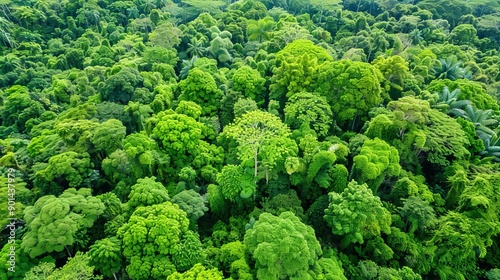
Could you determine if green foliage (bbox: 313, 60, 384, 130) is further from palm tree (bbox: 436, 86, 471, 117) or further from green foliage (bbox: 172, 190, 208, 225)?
green foliage (bbox: 172, 190, 208, 225)

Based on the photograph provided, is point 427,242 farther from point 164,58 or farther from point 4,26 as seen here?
point 4,26

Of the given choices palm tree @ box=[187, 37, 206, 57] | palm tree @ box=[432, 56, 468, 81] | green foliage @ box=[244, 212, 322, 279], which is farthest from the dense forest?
palm tree @ box=[187, 37, 206, 57]

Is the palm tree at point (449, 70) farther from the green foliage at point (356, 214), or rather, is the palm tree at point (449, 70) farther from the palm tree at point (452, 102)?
the green foliage at point (356, 214)

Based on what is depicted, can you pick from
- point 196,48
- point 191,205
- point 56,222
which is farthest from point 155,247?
point 196,48

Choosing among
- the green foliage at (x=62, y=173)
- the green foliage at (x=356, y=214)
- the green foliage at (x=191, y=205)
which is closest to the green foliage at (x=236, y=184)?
the green foliage at (x=191, y=205)

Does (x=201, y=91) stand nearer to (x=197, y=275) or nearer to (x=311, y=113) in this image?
(x=311, y=113)

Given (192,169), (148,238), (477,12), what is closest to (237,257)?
(148,238)
